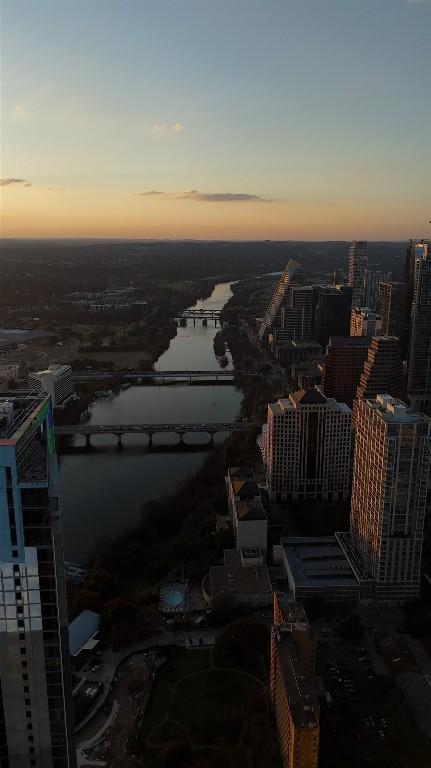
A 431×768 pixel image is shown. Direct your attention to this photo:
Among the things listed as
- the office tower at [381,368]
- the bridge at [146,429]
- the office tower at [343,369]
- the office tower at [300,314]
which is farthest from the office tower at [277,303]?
the office tower at [381,368]

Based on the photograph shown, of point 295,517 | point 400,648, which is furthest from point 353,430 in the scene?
point 400,648

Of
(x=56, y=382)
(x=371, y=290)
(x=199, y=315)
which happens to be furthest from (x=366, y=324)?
(x=199, y=315)

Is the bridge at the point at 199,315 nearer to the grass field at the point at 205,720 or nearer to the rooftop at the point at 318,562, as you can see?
the rooftop at the point at 318,562

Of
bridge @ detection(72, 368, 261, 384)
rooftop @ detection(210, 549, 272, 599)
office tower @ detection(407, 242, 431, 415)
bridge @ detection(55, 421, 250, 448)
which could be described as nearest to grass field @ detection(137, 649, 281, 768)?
rooftop @ detection(210, 549, 272, 599)

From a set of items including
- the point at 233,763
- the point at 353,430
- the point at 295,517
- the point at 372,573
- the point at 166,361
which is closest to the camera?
the point at 233,763

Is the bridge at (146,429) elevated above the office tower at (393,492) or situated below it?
below

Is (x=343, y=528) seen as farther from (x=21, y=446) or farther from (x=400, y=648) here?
(x=21, y=446)
